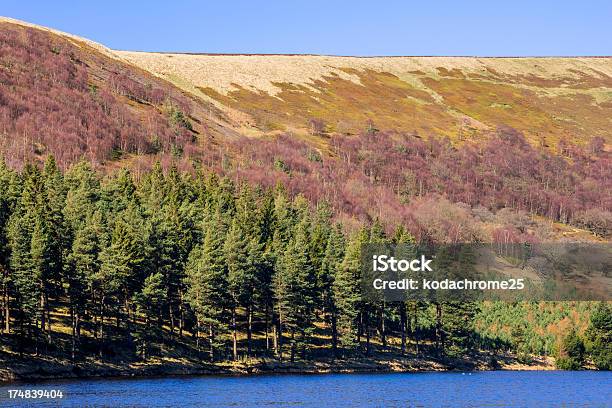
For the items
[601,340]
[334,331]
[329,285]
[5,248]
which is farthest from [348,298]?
[5,248]

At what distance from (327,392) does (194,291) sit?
25.1 meters

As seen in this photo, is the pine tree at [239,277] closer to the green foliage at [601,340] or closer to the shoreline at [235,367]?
the shoreline at [235,367]

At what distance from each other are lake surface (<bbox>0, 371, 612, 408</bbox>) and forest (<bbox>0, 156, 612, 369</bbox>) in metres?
8.94

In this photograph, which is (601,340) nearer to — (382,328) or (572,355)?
(572,355)

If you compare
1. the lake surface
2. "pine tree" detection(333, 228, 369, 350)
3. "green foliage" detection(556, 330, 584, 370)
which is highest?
"pine tree" detection(333, 228, 369, 350)

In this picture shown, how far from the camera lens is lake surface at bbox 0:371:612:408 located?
68.4 m

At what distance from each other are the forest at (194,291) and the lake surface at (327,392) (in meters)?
8.94

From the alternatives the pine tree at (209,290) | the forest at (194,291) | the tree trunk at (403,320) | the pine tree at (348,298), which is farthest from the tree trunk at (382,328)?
the pine tree at (209,290)

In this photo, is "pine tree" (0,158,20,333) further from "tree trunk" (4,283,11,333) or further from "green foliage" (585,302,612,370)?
"green foliage" (585,302,612,370)

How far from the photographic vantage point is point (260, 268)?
342ft

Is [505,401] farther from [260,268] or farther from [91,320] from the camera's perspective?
[91,320]

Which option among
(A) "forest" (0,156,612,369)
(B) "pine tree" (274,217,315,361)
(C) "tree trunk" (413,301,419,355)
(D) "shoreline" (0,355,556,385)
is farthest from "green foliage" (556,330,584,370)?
(B) "pine tree" (274,217,315,361)

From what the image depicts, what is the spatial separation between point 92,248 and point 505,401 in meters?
43.7

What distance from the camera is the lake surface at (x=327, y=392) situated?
68.4m
